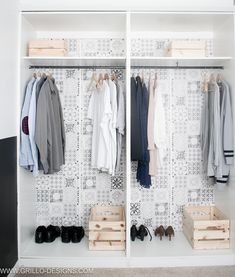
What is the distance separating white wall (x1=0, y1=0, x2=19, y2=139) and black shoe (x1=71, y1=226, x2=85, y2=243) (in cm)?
106

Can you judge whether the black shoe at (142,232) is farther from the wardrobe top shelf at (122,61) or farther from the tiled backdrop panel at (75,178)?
the wardrobe top shelf at (122,61)

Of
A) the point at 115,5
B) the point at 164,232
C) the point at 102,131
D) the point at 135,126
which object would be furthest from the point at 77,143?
the point at 115,5

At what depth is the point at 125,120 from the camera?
265cm

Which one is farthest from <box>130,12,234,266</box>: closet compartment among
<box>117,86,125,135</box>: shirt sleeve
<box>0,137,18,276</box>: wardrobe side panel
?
<box>0,137,18,276</box>: wardrobe side panel

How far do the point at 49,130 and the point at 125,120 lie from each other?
2.15 feet

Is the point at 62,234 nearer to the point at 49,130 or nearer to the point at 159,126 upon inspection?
the point at 49,130

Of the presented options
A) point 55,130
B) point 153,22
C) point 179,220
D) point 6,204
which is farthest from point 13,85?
point 179,220

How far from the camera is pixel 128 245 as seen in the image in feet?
8.20

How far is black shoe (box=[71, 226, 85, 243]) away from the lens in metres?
2.77

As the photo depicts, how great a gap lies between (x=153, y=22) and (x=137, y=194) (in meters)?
1.65

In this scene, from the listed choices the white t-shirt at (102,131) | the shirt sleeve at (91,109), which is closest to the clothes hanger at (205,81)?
the white t-shirt at (102,131)

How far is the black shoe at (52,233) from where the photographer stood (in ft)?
9.06

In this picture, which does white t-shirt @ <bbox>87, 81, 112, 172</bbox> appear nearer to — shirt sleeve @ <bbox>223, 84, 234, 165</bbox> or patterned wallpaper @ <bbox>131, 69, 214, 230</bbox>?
patterned wallpaper @ <bbox>131, 69, 214, 230</bbox>

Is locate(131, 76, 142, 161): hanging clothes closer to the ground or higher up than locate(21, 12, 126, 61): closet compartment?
closer to the ground
